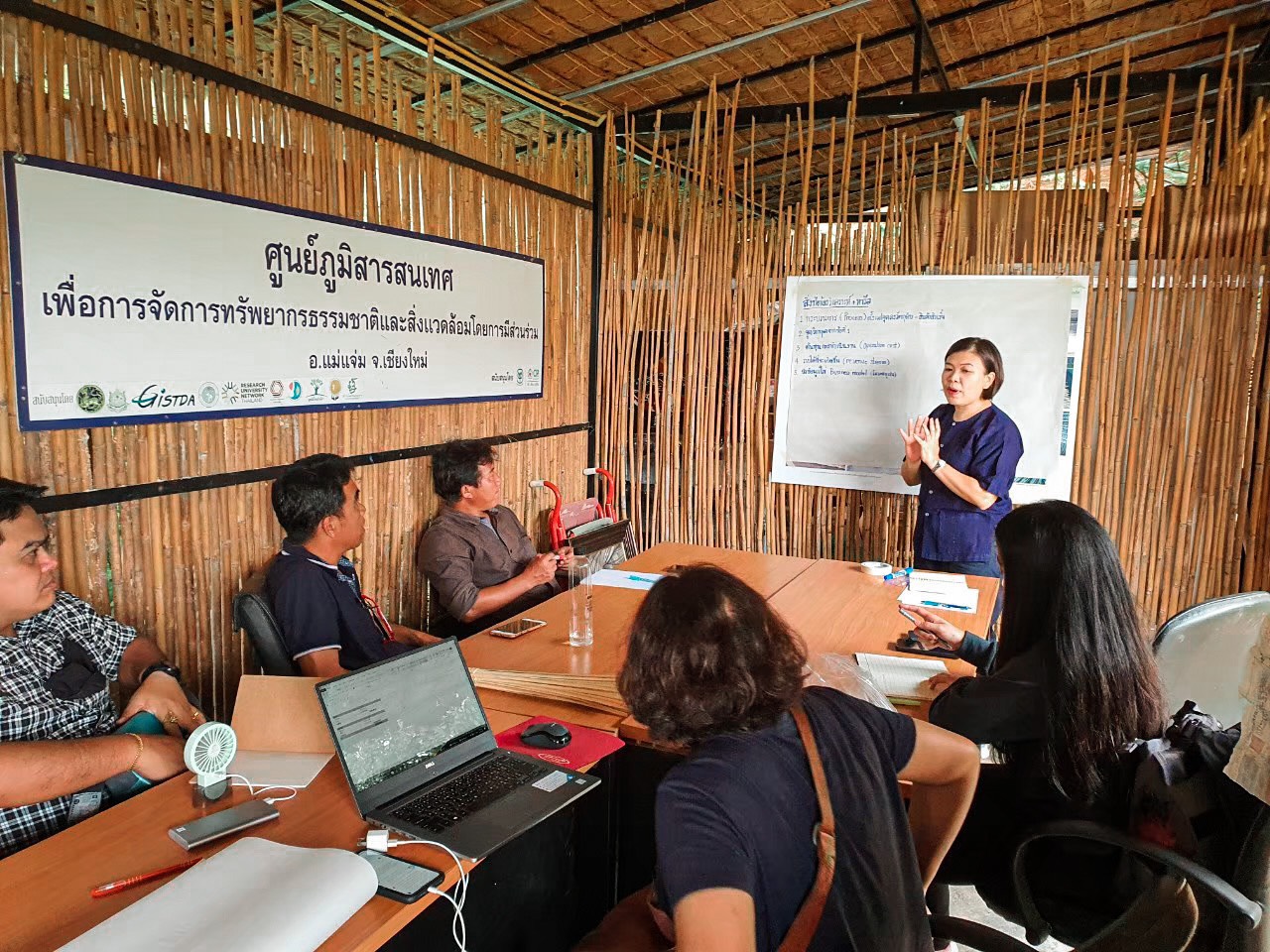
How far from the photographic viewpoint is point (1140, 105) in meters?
5.92

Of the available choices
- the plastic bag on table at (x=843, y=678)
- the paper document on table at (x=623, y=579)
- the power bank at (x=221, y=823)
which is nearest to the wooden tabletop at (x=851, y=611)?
the plastic bag on table at (x=843, y=678)

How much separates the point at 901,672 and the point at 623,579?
3.95 ft

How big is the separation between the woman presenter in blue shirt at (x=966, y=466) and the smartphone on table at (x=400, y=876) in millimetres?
2791

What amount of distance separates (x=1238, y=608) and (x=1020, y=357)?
181cm

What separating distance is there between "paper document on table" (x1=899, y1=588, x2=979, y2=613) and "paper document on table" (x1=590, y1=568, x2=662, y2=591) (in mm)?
894

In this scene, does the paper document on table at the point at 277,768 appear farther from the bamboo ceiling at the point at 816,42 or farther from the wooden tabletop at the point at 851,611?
the bamboo ceiling at the point at 816,42

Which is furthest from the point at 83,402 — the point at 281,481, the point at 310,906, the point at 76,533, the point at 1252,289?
the point at 1252,289

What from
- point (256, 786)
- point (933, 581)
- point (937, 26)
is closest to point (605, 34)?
point (937, 26)

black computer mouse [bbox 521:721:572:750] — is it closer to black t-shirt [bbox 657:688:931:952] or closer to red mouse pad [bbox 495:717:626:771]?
red mouse pad [bbox 495:717:626:771]

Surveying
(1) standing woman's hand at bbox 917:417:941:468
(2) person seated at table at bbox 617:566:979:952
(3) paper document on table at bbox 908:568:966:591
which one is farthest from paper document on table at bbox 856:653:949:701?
(1) standing woman's hand at bbox 917:417:941:468

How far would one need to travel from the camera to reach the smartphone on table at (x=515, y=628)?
2562mm

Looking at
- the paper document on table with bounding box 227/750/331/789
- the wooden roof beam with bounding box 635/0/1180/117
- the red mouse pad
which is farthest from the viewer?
the wooden roof beam with bounding box 635/0/1180/117

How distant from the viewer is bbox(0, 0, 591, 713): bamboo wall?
2199 mm

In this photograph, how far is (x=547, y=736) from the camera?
6.11ft
